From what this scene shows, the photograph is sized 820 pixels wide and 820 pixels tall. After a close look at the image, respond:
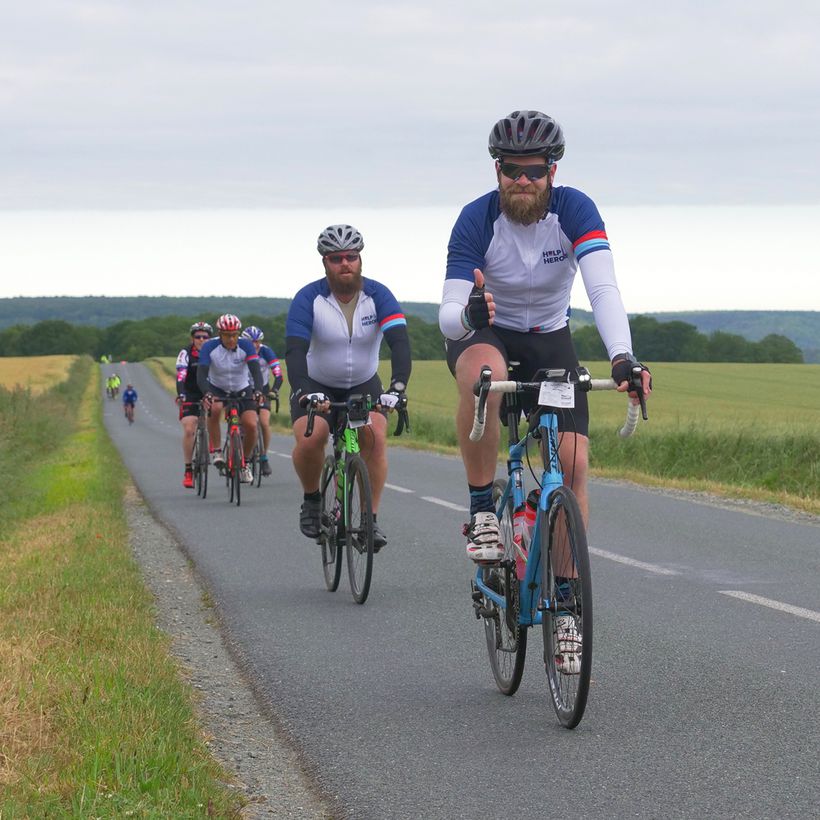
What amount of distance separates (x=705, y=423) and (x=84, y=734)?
17059 mm

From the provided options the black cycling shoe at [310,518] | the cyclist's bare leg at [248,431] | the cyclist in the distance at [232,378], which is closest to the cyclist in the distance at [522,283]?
the black cycling shoe at [310,518]

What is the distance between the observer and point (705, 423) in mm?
20828

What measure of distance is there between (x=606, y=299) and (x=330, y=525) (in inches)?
153

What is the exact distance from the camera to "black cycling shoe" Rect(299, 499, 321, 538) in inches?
347

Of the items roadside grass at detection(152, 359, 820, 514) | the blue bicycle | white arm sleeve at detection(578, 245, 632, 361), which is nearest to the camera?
the blue bicycle

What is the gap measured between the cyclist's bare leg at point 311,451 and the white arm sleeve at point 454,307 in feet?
11.2

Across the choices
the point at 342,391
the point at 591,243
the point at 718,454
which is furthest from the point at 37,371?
the point at 591,243

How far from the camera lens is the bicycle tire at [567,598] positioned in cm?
459

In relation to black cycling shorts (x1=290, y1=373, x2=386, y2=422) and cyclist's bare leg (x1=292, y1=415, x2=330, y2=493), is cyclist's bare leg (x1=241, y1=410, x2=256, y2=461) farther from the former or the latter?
black cycling shorts (x1=290, y1=373, x2=386, y2=422)

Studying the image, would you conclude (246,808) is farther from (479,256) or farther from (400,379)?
(400,379)

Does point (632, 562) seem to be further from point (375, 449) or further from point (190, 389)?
point (190, 389)

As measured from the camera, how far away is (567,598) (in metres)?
4.84

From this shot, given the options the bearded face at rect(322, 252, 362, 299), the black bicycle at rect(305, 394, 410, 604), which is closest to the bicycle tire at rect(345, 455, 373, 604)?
the black bicycle at rect(305, 394, 410, 604)

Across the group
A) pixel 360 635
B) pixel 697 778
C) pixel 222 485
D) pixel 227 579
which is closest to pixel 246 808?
pixel 697 778
